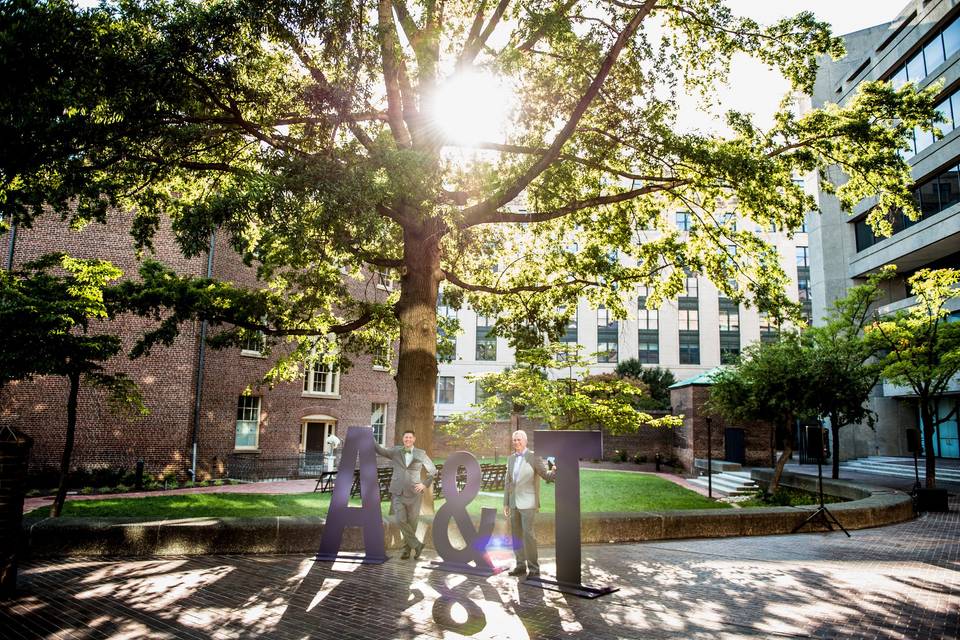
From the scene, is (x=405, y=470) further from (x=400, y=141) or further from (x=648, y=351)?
(x=648, y=351)

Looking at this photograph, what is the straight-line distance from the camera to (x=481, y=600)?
648 centimetres

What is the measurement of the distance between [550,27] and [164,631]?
9.54 metres

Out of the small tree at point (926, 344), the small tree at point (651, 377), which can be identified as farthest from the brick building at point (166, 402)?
the small tree at point (651, 377)

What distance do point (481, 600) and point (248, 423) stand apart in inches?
804

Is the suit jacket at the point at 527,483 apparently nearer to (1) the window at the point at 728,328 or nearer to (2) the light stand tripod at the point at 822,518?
(2) the light stand tripod at the point at 822,518

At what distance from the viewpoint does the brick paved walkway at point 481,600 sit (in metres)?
5.45

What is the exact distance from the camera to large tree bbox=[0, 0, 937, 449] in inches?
338

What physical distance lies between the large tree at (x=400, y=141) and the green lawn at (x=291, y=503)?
177 inches

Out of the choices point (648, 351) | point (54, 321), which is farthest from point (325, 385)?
point (648, 351)

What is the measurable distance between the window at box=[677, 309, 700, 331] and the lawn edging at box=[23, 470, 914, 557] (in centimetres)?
4797

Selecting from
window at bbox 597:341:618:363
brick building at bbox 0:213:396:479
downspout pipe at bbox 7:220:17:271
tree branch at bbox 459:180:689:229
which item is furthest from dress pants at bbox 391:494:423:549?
window at bbox 597:341:618:363

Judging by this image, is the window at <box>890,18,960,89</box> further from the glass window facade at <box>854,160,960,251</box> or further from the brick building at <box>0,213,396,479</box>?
the brick building at <box>0,213,396,479</box>

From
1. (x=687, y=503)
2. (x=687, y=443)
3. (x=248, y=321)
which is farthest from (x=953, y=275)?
(x=248, y=321)

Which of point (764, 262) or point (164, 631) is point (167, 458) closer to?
point (164, 631)
